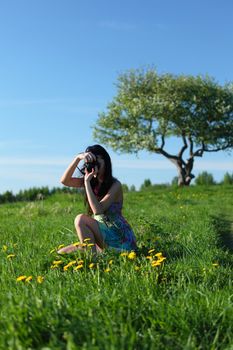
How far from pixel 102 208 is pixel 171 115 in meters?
28.5

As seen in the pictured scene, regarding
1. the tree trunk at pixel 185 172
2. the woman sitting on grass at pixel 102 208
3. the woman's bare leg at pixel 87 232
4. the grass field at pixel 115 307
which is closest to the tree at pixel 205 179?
the tree trunk at pixel 185 172

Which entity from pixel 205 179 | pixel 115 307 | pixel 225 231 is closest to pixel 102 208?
pixel 115 307

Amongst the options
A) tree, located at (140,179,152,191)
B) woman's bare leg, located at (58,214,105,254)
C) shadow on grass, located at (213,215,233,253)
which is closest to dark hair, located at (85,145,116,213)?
woman's bare leg, located at (58,214,105,254)

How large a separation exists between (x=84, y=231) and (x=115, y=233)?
19.2 inches

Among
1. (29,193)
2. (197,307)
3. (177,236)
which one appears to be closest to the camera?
(197,307)

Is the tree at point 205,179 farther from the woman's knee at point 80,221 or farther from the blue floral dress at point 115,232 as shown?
the woman's knee at point 80,221

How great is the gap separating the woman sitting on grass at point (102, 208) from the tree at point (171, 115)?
27748mm

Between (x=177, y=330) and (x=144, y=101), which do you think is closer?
(x=177, y=330)

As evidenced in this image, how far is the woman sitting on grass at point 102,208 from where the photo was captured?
6680mm

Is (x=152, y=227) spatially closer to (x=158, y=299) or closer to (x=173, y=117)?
(x=158, y=299)

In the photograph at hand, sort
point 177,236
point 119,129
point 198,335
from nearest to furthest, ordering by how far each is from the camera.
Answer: point 198,335 < point 177,236 < point 119,129

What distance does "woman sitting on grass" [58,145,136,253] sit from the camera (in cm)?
668

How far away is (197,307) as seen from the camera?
3.71 meters

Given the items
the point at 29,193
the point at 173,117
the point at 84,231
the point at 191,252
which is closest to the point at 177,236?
the point at 191,252
